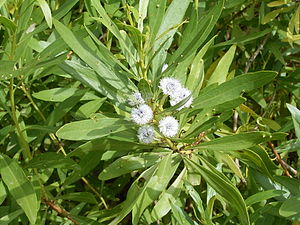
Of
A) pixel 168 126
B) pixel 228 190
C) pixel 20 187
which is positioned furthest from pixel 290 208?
pixel 20 187

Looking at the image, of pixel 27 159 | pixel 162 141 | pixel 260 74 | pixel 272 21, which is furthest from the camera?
pixel 272 21

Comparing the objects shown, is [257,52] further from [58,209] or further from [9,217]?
[9,217]

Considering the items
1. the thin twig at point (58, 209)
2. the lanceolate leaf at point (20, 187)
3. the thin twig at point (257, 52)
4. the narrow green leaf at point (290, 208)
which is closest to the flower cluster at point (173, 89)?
the narrow green leaf at point (290, 208)

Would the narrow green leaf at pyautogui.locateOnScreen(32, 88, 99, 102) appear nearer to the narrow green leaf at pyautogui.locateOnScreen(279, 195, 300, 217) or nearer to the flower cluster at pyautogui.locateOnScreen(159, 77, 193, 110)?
the flower cluster at pyautogui.locateOnScreen(159, 77, 193, 110)

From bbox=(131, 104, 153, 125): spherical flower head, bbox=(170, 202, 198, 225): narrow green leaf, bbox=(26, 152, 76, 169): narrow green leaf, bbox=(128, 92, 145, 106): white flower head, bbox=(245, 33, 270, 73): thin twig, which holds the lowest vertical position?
bbox=(170, 202, 198, 225): narrow green leaf

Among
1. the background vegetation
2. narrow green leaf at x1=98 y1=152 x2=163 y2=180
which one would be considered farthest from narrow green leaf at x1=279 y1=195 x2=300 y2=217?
narrow green leaf at x1=98 y1=152 x2=163 y2=180

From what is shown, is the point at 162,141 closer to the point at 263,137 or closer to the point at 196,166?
the point at 196,166

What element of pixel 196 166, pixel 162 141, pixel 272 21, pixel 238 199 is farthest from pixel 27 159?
pixel 272 21
